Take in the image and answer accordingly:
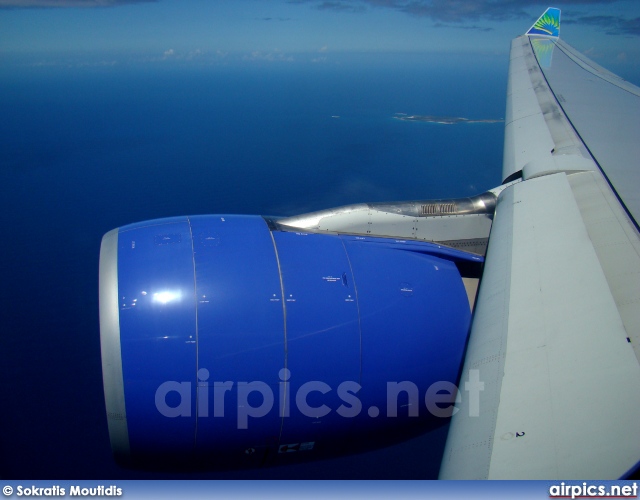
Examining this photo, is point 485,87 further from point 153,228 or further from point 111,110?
point 153,228

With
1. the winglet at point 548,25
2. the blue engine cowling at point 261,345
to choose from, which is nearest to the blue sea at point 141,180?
the blue engine cowling at point 261,345

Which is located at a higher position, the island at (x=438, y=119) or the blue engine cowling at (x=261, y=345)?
the island at (x=438, y=119)

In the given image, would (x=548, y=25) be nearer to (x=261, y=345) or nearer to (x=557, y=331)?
(x=557, y=331)

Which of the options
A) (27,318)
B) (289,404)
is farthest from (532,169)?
(27,318)

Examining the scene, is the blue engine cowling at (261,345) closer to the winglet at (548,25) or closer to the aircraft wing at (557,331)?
the aircraft wing at (557,331)

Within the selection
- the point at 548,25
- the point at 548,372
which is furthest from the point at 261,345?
the point at 548,25

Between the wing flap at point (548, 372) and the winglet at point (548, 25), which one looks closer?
the wing flap at point (548, 372)

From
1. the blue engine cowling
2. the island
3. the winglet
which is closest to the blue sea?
the island

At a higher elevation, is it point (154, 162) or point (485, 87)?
point (485, 87)
